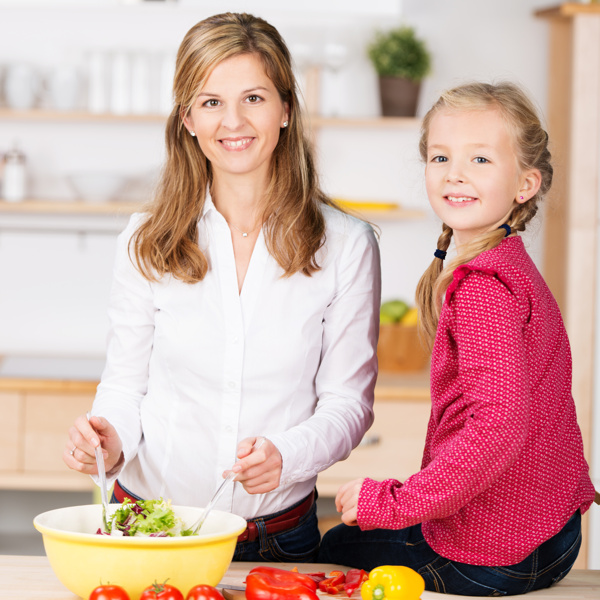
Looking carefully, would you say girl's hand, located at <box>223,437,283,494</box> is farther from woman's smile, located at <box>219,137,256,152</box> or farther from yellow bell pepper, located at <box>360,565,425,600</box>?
woman's smile, located at <box>219,137,256,152</box>

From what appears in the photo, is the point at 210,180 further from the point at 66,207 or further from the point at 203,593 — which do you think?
the point at 66,207

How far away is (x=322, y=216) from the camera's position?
65.1 inches

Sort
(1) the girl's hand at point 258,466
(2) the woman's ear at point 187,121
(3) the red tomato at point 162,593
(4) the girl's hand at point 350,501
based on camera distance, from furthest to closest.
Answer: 1. (2) the woman's ear at point 187,121
2. (1) the girl's hand at point 258,466
3. (4) the girl's hand at point 350,501
4. (3) the red tomato at point 162,593

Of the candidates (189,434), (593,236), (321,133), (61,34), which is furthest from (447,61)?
(189,434)

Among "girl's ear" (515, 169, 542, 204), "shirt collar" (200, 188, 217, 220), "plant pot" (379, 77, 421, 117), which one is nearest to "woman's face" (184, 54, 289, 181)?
"shirt collar" (200, 188, 217, 220)

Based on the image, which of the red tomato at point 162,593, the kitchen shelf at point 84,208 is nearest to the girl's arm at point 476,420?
the red tomato at point 162,593

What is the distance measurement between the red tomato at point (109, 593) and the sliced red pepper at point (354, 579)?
329mm

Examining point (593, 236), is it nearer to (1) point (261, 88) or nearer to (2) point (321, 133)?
(2) point (321, 133)

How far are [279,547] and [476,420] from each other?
57 centimetres

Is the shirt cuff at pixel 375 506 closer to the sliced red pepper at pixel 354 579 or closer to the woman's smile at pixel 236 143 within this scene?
the sliced red pepper at pixel 354 579

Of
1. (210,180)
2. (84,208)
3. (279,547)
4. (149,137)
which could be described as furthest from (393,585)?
(149,137)

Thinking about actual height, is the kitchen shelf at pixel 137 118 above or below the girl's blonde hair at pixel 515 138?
above

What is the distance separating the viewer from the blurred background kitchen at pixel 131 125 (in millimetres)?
3463

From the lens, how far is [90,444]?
136 centimetres
